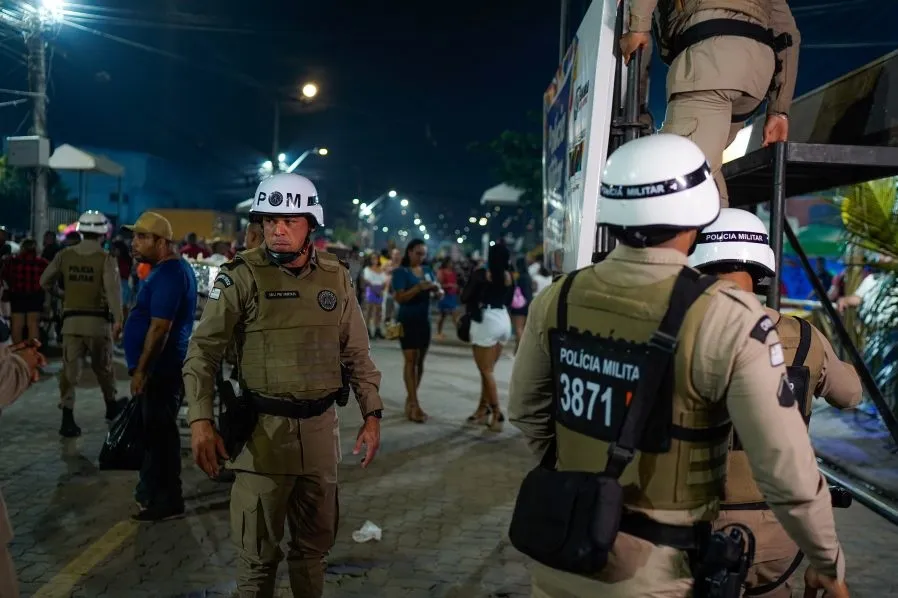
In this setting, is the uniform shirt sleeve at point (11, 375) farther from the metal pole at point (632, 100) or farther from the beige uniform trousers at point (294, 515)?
the metal pole at point (632, 100)

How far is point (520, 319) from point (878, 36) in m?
8.24

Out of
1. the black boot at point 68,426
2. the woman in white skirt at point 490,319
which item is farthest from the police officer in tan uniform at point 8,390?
the woman in white skirt at point 490,319

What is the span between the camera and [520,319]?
14234 millimetres

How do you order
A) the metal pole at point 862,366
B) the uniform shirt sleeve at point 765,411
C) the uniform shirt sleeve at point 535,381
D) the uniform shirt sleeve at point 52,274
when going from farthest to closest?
the uniform shirt sleeve at point 52,274 → the metal pole at point 862,366 → the uniform shirt sleeve at point 535,381 → the uniform shirt sleeve at point 765,411

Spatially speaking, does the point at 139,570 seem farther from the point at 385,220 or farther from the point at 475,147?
the point at 385,220

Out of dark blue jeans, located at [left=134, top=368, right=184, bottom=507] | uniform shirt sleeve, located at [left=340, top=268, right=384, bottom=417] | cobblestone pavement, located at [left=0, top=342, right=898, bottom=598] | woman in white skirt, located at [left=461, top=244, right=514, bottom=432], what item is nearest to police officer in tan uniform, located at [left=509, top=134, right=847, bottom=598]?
uniform shirt sleeve, located at [left=340, top=268, right=384, bottom=417]

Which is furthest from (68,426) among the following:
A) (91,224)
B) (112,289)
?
(91,224)

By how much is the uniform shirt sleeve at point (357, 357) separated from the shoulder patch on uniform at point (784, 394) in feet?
7.35

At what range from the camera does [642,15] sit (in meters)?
2.92

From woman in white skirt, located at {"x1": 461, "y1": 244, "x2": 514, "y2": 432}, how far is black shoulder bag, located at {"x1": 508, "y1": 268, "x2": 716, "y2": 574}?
6385 mm

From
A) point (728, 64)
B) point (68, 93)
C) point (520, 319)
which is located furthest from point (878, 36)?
point (68, 93)

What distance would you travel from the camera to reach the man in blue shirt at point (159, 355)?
5.14 meters

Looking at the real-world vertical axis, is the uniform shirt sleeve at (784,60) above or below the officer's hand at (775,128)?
above

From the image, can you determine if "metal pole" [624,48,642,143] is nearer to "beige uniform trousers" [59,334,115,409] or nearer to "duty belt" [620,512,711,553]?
"duty belt" [620,512,711,553]
